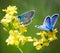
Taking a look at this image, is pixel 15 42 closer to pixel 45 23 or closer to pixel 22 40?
pixel 22 40

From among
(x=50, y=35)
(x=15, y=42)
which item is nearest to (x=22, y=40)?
(x=15, y=42)

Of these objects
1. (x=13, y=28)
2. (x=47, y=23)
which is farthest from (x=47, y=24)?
(x=13, y=28)

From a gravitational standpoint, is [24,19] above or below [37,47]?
above

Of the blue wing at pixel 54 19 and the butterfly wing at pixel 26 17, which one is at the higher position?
the butterfly wing at pixel 26 17

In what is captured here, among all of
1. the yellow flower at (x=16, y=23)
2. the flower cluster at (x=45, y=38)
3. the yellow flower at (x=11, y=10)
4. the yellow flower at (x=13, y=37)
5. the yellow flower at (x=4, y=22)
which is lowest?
the flower cluster at (x=45, y=38)

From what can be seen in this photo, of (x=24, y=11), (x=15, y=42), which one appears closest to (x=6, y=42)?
(x=15, y=42)

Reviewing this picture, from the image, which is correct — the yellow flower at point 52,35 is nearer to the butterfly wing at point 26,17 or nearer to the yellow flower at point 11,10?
the butterfly wing at point 26,17

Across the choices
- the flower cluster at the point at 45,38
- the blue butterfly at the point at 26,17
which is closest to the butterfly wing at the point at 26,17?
the blue butterfly at the point at 26,17
